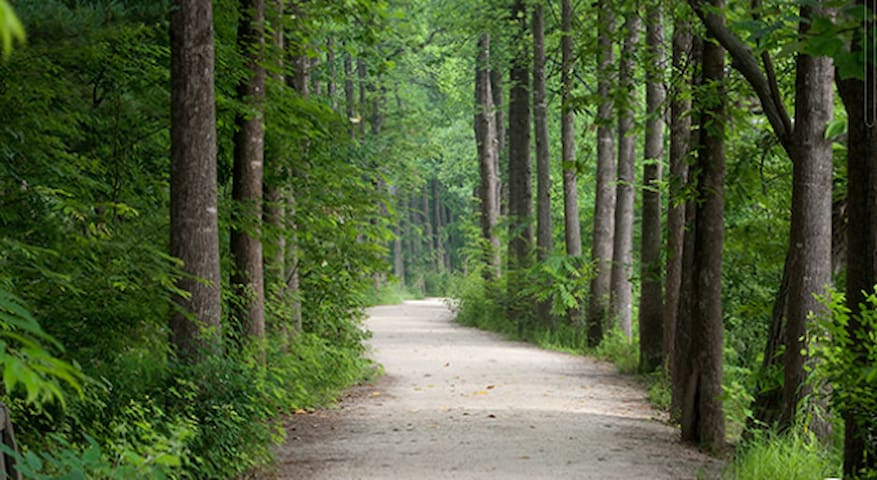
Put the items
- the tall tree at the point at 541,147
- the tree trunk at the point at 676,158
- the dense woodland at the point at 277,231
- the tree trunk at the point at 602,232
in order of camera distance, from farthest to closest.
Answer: the tall tree at the point at 541,147, the tree trunk at the point at 602,232, the tree trunk at the point at 676,158, the dense woodland at the point at 277,231

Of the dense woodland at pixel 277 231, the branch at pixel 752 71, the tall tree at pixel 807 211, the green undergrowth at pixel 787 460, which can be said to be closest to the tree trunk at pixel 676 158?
the dense woodland at pixel 277 231

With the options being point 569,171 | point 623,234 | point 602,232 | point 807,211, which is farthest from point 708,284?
point 569,171

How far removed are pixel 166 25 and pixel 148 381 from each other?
424cm

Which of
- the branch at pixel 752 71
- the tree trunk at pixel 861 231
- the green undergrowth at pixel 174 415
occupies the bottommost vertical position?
the green undergrowth at pixel 174 415

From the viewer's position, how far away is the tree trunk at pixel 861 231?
5.53 m

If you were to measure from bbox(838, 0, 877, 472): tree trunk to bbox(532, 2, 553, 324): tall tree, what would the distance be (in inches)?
787

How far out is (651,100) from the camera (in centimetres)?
1734

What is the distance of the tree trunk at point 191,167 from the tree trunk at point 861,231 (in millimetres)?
5068

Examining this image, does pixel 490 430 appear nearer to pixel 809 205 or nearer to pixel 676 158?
pixel 809 205

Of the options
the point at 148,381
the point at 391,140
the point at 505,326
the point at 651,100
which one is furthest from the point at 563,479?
the point at 391,140

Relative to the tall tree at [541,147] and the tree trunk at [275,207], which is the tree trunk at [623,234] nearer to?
the tall tree at [541,147]

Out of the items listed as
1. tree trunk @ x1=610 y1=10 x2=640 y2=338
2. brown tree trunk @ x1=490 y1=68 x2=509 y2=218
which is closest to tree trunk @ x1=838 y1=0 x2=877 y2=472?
tree trunk @ x1=610 y1=10 x2=640 y2=338

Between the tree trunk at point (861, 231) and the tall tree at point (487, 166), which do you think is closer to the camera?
the tree trunk at point (861, 231)

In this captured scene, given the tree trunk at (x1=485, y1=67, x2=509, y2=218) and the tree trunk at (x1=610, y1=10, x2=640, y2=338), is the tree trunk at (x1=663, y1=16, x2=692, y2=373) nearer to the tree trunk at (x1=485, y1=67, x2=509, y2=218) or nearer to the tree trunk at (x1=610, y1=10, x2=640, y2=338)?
the tree trunk at (x1=610, y1=10, x2=640, y2=338)
